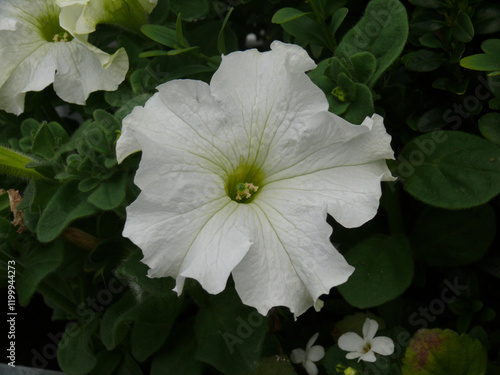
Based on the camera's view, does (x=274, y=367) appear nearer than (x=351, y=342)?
No

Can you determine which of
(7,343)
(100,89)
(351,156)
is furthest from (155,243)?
(7,343)

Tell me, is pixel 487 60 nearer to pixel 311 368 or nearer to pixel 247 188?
pixel 247 188

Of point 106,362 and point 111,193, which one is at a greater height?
point 111,193

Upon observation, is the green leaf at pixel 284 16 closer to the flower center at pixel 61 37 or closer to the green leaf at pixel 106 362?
the flower center at pixel 61 37

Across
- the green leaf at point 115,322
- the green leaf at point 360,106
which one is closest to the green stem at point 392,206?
the green leaf at point 360,106

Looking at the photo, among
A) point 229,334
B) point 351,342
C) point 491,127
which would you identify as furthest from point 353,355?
point 491,127
